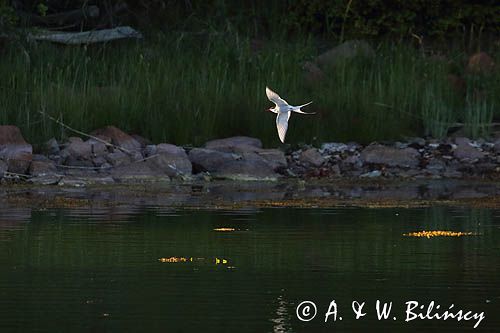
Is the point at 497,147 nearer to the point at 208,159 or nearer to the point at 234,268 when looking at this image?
the point at 208,159

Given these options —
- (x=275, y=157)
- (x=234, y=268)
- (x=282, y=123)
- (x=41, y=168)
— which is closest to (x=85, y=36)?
(x=275, y=157)

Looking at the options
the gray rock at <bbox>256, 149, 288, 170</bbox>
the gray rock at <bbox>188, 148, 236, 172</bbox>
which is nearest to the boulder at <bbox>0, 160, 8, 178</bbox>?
the gray rock at <bbox>188, 148, 236, 172</bbox>

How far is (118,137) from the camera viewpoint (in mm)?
22766

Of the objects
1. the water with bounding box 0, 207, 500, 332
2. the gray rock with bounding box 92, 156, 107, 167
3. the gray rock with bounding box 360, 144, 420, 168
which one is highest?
the gray rock with bounding box 360, 144, 420, 168

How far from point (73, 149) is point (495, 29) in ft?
33.6

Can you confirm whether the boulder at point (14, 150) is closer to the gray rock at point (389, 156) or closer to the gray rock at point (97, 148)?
the gray rock at point (97, 148)

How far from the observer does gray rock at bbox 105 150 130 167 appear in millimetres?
21914

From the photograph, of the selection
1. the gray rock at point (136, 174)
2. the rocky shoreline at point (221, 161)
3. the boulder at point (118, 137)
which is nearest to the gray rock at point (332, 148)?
the rocky shoreline at point (221, 161)

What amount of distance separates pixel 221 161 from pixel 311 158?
1.62 meters

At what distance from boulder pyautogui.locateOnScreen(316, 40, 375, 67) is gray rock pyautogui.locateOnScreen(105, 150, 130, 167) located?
19.1ft

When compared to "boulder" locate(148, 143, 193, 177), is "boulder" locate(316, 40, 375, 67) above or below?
above

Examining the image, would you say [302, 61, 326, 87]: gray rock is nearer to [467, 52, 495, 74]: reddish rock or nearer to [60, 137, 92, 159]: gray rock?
[467, 52, 495, 74]: reddish rock

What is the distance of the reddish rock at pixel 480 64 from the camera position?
27016mm

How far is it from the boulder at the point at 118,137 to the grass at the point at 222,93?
55 cm
